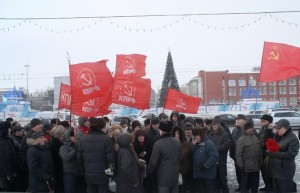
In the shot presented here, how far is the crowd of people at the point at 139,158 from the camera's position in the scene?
22.3ft

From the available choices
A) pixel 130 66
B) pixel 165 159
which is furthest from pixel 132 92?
pixel 165 159

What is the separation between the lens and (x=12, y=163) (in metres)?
8.13

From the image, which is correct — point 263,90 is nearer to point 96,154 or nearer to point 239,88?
point 239,88

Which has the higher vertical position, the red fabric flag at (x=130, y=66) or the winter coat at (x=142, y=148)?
the red fabric flag at (x=130, y=66)

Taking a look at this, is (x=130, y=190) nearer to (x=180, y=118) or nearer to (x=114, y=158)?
(x=114, y=158)

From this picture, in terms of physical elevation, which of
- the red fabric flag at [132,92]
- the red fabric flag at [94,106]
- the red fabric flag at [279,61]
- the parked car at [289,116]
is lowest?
the parked car at [289,116]

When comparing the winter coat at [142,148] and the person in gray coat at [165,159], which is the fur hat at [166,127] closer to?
the person in gray coat at [165,159]

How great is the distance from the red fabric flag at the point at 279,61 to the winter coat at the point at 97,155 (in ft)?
15.3

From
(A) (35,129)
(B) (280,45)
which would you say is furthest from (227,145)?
(A) (35,129)

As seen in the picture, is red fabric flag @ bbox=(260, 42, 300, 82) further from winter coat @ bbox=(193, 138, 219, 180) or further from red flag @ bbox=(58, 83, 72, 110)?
red flag @ bbox=(58, 83, 72, 110)

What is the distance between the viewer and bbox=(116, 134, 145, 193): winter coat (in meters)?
6.70

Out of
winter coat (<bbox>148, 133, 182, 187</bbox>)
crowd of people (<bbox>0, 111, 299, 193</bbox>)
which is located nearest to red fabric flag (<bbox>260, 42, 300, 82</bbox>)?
crowd of people (<bbox>0, 111, 299, 193</bbox>)

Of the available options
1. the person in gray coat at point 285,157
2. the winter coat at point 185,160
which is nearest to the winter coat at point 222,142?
the winter coat at point 185,160

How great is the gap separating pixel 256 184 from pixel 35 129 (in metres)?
4.86
